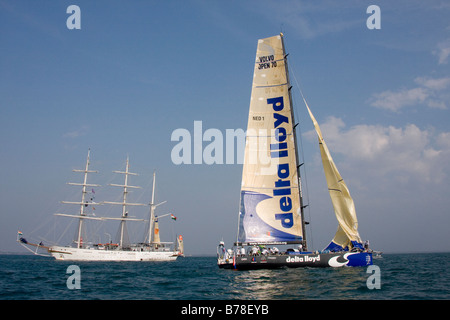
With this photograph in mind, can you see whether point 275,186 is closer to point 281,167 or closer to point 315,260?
point 281,167

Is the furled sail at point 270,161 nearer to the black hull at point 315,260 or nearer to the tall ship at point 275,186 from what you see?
the tall ship at point 275,186

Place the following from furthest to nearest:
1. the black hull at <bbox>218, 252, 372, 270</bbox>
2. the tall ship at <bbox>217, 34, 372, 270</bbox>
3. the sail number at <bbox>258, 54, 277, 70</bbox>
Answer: the sail number at <bbox>258, 54, 277, 70</bbox> → the tall ship at <bbox>217, 34, 372, 270</bbox> → the black hull at <bbox>218, 252, 372, 270</bbox>

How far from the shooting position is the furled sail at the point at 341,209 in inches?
1127

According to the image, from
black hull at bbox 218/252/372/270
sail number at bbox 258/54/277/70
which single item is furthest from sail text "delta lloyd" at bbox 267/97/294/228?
black hull at bbox 218/252/372/270

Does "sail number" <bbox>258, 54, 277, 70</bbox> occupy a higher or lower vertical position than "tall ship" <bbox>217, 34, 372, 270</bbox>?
higher

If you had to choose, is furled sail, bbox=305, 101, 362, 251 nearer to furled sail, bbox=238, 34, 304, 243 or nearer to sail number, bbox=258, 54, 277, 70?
furled sail, bbox=238, 34, 304, 243

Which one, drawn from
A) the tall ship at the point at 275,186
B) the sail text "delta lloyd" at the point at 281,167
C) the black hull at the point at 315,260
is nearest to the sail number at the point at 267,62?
the tall ship at the point at 275,186

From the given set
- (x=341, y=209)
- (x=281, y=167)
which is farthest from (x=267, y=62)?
(x=341, y=209)

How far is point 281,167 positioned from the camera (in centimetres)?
3108

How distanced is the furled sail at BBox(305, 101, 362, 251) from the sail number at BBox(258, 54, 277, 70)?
831cm

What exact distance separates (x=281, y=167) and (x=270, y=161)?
108cm

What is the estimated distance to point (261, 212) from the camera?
3047 centimetres

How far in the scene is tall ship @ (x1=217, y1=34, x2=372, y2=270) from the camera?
93.9 feet
